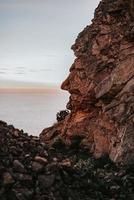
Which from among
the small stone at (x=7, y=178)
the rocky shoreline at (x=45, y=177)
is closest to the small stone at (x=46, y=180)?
the rocky shoreline at (x=45, y=177)

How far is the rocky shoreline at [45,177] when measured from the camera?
65.7 ft

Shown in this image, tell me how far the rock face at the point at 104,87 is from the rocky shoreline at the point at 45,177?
2.09m

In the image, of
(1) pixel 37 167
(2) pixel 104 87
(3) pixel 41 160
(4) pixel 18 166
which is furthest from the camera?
(2) pixel 104 87

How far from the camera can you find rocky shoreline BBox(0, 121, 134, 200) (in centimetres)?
2002

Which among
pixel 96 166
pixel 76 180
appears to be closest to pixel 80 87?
pixel 96 166

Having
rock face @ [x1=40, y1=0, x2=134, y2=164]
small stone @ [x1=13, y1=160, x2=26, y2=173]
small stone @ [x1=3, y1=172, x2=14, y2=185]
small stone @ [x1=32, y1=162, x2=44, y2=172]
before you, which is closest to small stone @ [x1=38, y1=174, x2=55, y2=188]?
small stone @ [x1=32, y1=162, x2=44, y2=172]

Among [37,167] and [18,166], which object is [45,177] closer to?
[37,167]

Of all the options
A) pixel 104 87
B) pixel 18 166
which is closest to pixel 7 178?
pixel 18 166

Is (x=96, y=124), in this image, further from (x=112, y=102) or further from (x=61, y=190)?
(x=61, y=190)

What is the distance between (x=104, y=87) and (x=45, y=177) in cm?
1018

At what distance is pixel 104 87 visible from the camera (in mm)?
29844

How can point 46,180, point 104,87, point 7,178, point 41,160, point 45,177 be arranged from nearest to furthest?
point 7,178 → point 46,180 → point 45,177 → point 41,160 → point 104,87

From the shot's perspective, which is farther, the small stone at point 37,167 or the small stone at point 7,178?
the small stone at point 37,167

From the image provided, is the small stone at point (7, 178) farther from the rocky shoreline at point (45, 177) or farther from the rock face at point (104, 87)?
the rock face at point (104, 87)
